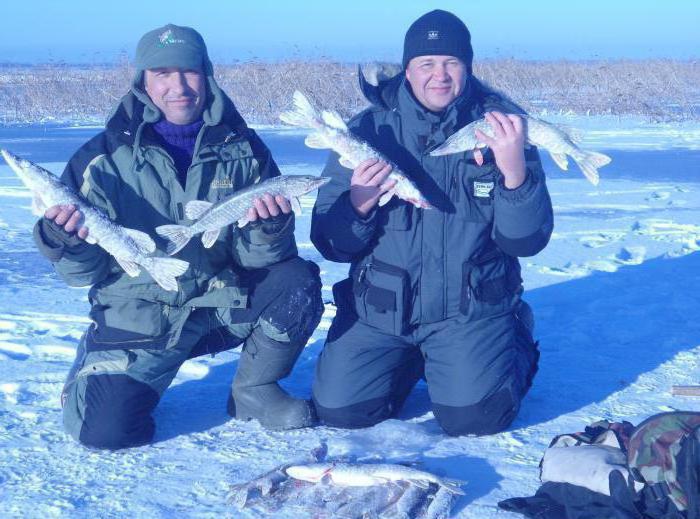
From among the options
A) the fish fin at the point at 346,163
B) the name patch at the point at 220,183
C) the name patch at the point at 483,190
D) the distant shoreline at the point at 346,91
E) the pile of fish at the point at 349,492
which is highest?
the fish fin at the point at 346,163

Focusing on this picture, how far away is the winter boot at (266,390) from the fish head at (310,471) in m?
0.73

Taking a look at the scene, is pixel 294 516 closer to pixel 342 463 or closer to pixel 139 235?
pixel 342 463

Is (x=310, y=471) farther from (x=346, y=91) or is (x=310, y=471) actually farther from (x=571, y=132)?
(x=346, y=91)

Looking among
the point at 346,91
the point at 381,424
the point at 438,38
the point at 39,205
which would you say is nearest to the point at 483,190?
the point at 438,38

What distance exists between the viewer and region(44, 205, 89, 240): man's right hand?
11.9ft

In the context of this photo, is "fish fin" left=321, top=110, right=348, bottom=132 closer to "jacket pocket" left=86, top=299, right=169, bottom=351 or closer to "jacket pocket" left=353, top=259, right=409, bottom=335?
"jacket pocket" left=353, top=259, right=409, bottom=335

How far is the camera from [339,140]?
3.87 metres

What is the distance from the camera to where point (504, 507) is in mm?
3230

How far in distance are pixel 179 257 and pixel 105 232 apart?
502 millimetres

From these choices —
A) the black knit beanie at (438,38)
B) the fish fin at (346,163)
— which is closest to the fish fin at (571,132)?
the black knit beanie at (438,38)

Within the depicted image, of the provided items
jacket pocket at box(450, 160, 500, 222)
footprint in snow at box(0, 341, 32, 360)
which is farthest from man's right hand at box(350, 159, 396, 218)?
footprint in snow at box(0, 341, 32, 360)

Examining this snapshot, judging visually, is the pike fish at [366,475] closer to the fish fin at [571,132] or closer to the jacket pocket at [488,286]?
the jacket pocket at [488,286]

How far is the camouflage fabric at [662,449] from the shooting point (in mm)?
2930

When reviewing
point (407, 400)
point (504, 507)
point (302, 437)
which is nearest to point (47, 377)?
point (302, 437)
